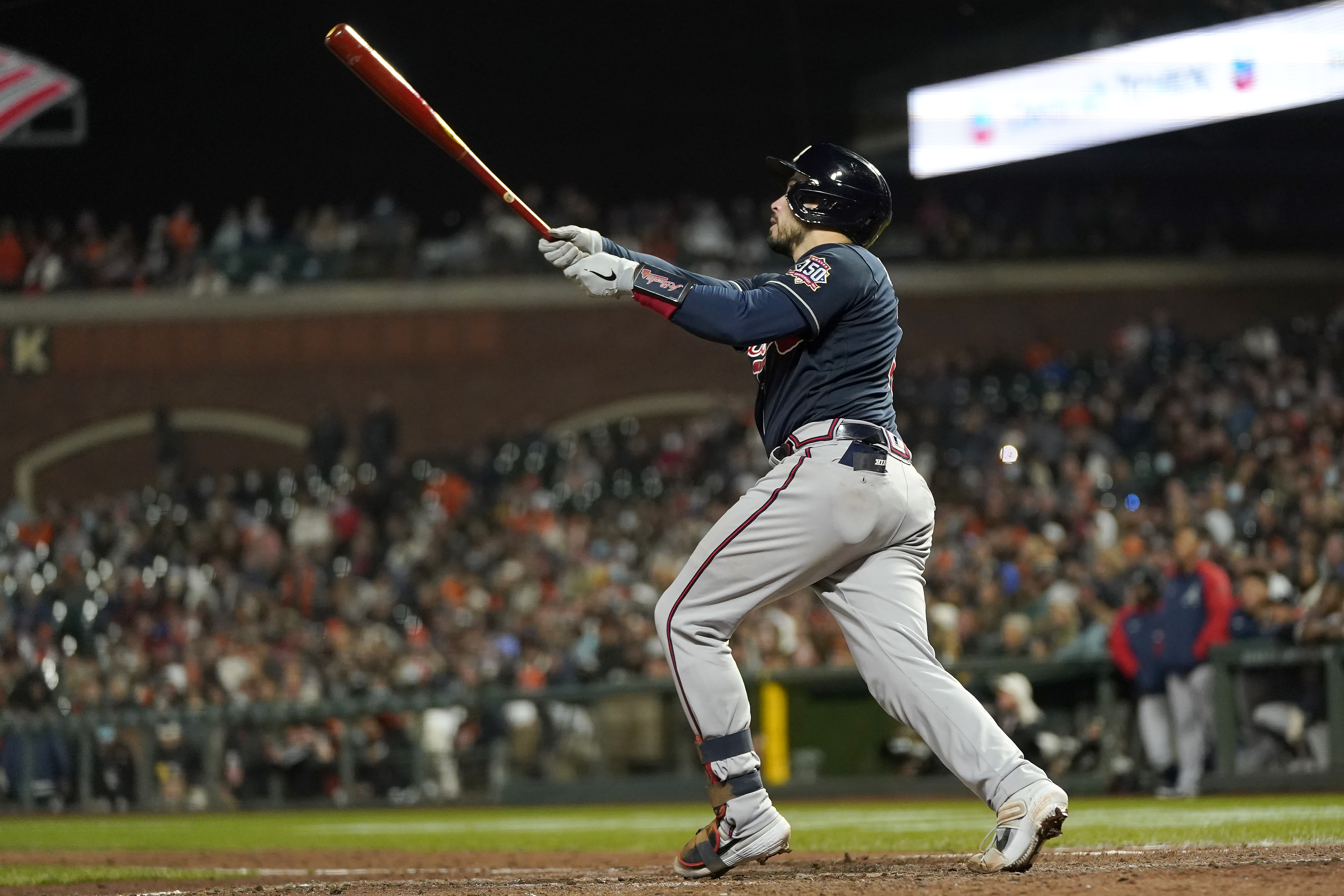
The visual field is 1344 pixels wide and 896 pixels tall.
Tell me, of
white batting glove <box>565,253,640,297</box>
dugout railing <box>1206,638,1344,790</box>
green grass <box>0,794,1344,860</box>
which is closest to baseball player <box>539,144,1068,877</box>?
white batting glove <box>565,253,640,297</box>

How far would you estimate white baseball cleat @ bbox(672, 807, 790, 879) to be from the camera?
4.57 meters

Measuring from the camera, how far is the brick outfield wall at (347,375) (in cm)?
2756

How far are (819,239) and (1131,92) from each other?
19.8 meters

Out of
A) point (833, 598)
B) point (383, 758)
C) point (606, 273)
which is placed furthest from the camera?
point (383, 758)

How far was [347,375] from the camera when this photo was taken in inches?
1096

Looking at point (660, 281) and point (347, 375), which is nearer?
point (660, 281)

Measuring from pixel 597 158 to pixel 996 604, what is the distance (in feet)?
61.9

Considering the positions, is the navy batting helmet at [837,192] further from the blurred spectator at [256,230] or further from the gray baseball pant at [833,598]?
the blurred spectator at [256,230]

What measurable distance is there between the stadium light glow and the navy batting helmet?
17404 millimetres

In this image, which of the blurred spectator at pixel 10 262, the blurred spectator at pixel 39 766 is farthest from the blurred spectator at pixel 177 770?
the blurred spectator at pixel 10 262

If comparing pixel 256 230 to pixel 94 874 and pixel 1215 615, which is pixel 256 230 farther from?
pixel 94 874

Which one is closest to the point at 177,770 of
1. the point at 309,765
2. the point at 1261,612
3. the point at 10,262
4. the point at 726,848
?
the point at 309,765

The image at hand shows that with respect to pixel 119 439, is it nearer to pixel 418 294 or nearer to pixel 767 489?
pixel 418 294

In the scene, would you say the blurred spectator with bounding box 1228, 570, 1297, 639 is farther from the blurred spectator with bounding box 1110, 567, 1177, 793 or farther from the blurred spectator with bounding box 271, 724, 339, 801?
the blurred spectator with bounding box 271, 724, 339, 801
